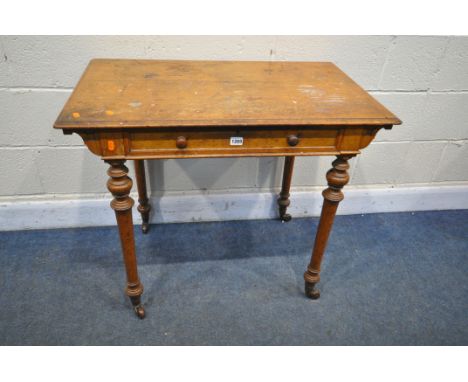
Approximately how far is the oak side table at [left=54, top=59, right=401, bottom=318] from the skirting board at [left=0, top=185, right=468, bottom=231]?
0.60 meters

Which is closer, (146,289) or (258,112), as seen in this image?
(258,112)

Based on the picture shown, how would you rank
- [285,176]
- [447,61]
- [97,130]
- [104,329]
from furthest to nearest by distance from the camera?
[285,176] < [447,61] < [104,329] < [97,130]

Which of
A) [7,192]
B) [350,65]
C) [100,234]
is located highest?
[350,65]

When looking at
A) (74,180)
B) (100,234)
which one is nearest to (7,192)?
(74,180)

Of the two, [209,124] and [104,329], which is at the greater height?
[209,124]

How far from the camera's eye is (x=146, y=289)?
5.08 feet

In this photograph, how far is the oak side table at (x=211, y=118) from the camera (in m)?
1.03

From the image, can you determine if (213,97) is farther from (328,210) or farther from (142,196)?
(142,196)

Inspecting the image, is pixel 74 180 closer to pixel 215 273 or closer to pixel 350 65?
pixel 215 273

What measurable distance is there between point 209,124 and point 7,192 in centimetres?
123

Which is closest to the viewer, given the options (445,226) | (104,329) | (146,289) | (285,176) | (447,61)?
(104,329)

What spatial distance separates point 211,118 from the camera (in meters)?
1.04

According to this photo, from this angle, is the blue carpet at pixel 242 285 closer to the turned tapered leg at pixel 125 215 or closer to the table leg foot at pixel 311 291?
the table leg foot at pixel 311 291

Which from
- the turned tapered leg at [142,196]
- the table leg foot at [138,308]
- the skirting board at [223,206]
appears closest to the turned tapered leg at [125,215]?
the table leg foot at [138,308]
